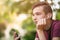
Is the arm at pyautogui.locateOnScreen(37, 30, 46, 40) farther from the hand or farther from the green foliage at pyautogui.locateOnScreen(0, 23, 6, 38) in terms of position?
the green foliage at pyautogui.locateOnScreen(0, 23, 6, 38)

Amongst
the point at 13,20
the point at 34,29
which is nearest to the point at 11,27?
the point at 13,20

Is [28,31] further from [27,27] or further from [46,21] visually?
[46,21]

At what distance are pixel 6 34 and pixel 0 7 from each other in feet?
0.62

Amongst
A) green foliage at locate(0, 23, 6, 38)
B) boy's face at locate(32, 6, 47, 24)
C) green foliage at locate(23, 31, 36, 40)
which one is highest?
boy's face at locate(32, 6, 47, 24)

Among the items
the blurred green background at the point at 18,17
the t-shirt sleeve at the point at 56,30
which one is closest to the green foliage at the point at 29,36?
the blurred green background at the point at 18,17

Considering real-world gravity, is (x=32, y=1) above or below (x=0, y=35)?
above

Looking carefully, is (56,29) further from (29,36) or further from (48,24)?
(29,36)

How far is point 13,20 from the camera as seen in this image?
0.95 meters

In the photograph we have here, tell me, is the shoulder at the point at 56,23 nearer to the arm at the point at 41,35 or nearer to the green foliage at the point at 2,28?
the arm at the point at 41,35

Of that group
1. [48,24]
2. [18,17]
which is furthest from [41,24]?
[18,17]

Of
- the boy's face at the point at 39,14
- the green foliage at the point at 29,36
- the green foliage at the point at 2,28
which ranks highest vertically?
the boy's face at the point at 39,14

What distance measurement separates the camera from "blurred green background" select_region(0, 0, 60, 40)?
3.06 feet

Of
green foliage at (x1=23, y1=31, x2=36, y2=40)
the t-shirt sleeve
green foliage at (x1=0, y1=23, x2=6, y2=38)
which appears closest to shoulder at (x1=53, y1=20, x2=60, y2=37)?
the t-shirt sleeve

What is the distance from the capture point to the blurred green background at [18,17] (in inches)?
36.7
